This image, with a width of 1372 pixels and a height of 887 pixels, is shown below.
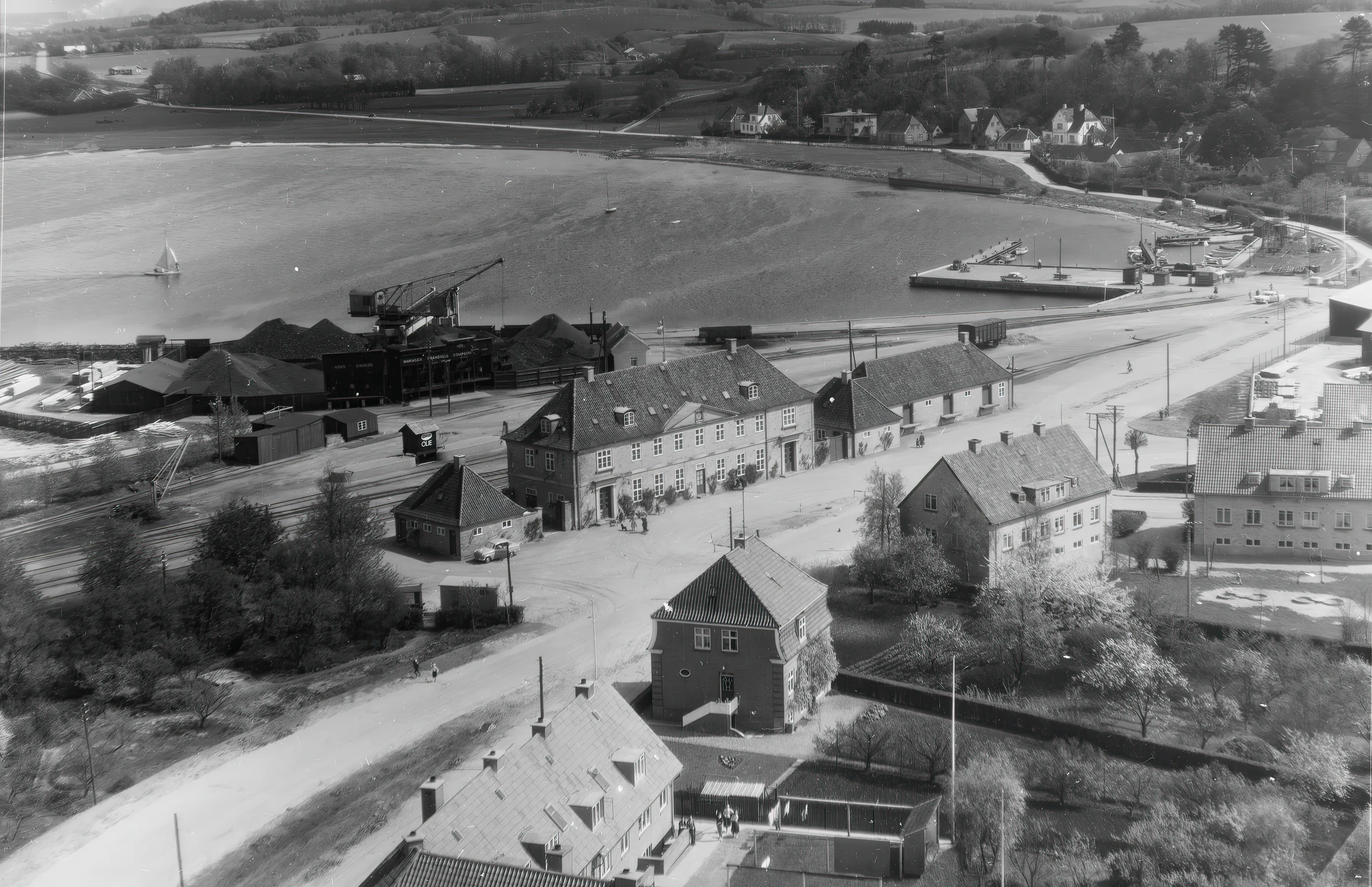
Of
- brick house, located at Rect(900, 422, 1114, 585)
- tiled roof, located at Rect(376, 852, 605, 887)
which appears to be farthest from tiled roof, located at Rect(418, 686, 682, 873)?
brick house, located at Rect(900, 422, 1114, 585)

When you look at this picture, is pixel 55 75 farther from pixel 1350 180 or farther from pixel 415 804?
pixel 415 804

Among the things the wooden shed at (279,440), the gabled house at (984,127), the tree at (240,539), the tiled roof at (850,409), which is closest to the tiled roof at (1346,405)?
the tiled roof at (850,409)

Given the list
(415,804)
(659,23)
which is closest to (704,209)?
(659,23)

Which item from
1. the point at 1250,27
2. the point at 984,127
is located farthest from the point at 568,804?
the point at 984,127

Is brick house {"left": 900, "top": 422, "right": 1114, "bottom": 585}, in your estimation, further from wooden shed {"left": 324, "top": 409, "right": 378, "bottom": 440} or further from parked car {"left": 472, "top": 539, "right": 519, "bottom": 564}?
wooden shed {"left": 324, "top": 409, "right": 378, "bottom": 440}

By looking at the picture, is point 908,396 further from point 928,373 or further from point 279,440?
point 279,440

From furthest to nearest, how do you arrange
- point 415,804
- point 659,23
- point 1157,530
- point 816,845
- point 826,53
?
point 826,53
point 659,23
point 1157,530
point 415,804
point 816,845

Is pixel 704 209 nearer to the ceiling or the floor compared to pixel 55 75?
nearer to the floor
